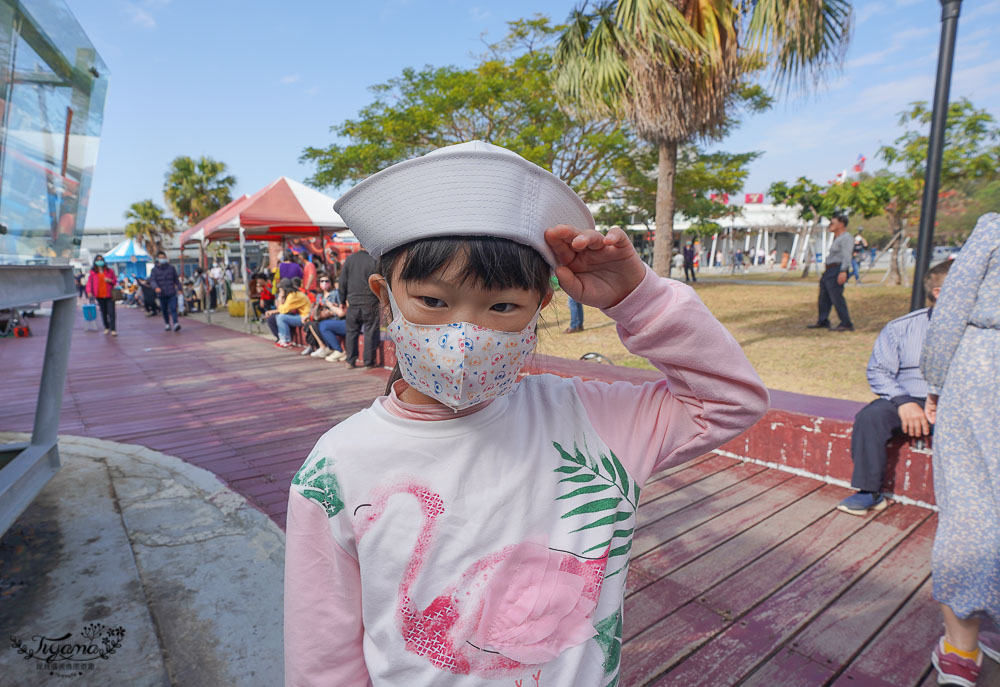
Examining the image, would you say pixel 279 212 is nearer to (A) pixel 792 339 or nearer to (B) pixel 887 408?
(A) pixel 792 339

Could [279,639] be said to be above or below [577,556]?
below

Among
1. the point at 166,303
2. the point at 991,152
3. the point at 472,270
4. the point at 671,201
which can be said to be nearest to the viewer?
the point at 472,270

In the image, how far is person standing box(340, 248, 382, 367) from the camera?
277 inches

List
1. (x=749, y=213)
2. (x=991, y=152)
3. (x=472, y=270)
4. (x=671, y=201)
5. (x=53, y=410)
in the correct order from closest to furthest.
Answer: (x=472, y=270) < (x=53, y=410) < (x=671, y=201) < (x=991, y=152) < (x=749, y=213)

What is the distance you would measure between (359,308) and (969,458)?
6.43m

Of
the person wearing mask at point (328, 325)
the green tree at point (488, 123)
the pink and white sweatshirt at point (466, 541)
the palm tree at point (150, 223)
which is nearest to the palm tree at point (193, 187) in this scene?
the palm tree at point (150, 223)

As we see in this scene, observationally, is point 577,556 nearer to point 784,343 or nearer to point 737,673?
point 737,673

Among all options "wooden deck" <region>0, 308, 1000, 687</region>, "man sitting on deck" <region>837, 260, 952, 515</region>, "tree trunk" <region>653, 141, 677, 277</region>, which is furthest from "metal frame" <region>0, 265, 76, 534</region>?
"tree trunk" <region>653, 141, 677, 277</region>

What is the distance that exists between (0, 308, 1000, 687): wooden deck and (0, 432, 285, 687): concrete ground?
0.39 m

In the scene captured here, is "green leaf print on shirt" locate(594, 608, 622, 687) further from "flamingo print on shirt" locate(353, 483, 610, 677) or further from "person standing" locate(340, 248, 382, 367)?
"person standing" locate(340, 248, 382, 367)

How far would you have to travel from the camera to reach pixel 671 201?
329 inches

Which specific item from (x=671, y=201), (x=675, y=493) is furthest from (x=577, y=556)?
(x=671, y=201)

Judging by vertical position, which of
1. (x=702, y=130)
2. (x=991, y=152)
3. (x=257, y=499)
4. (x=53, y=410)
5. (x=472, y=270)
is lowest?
(x=257, y=499)

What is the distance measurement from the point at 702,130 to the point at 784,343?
10.3 ft
